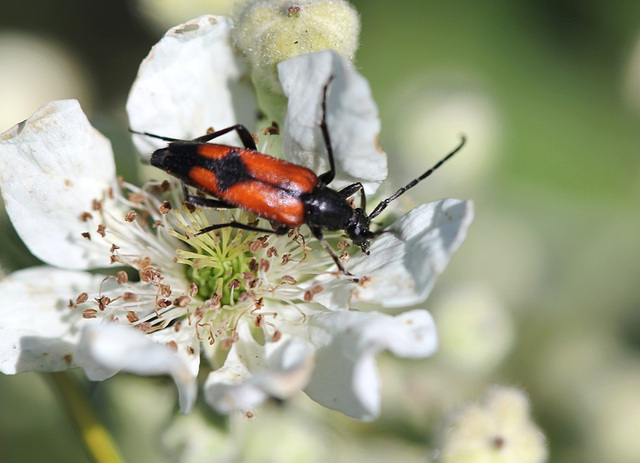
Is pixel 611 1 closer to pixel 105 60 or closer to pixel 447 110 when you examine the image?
pixel 447 110

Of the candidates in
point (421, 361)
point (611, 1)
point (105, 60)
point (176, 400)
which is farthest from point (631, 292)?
point (105, 60)

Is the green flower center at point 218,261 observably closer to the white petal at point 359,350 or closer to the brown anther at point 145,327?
the brown anther at point 145,327

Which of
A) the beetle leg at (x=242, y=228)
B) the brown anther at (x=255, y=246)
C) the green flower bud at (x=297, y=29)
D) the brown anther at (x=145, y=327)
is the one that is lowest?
the brown anther at (x=145, y=327)

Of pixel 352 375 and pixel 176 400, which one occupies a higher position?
pixel 352 375

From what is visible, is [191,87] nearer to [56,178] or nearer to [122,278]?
[56,178]

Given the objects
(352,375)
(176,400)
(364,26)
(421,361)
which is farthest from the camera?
(364,26)

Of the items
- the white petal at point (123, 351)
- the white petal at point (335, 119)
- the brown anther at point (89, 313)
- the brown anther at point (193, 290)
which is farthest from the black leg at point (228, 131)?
the white petal at point (123, 351)

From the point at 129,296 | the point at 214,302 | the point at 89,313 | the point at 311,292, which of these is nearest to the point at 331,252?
the point at 311,292
